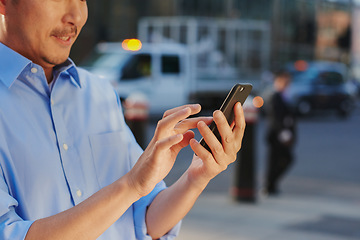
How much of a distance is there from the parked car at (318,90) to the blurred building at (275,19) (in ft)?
21.7

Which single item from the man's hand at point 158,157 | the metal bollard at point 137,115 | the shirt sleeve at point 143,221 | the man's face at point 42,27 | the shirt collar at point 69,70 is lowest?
the metal bollard at point 137,115

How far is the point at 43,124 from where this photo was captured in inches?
62.2

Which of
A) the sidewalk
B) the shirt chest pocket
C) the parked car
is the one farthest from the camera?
the parked car

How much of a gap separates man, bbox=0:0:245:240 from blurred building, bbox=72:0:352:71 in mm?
21204

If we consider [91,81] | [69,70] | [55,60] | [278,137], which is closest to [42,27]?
[55,60]

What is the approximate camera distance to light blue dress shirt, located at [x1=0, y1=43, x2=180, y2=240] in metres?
1.48

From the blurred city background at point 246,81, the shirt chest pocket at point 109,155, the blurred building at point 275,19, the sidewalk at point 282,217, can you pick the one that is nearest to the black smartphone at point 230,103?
the shirt chest pocket at point 109,155

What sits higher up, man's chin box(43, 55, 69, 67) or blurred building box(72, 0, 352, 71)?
man's chin box(43, 55, 69, 67)

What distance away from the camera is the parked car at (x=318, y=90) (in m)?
18.5

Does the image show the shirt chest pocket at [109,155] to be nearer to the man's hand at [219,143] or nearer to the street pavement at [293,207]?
the man's hand at [219,143]

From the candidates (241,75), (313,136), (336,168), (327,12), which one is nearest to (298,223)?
(336,168)

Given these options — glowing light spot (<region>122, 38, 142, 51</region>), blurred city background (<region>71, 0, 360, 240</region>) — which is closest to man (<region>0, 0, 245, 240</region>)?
blurred city background (<region>71, 0, 360, 240</region>)

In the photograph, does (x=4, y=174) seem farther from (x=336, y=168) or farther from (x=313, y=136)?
(x=313, y=136)

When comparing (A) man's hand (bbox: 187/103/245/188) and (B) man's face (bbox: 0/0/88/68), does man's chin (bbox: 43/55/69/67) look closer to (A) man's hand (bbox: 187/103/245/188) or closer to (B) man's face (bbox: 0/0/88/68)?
(B) man's face (bbox: 0/0/88/68)
